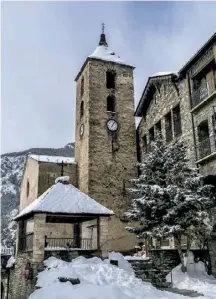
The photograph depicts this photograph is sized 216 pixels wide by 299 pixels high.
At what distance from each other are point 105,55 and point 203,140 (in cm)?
1285

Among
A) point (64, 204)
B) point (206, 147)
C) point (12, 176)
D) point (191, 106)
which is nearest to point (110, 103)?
point (191, 106)

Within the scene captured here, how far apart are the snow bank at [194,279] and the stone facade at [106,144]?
732cm

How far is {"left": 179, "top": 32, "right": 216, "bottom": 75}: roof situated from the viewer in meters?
16.3

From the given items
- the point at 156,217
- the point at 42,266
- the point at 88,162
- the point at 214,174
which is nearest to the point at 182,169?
the point at 214,174

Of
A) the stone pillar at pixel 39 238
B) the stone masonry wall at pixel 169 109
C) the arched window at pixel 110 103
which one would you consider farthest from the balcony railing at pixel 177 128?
the stone pillar at pixel 39 238

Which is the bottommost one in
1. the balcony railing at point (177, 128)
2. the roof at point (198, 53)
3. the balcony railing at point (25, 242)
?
the balcony railing at point (25, 242)

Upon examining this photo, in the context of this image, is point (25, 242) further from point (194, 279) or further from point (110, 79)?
point (110, 79)

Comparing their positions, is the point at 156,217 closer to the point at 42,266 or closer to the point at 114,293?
the point at 42,266

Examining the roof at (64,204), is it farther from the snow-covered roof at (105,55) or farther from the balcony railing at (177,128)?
the snow-covered roof at (105,55)

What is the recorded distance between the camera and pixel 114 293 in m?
9.64

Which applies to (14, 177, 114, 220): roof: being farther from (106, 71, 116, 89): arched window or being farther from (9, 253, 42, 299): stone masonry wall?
(106, 71, 116, 89): arched window

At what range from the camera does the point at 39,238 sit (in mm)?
13930

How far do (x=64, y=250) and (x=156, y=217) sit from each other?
416 centimetres

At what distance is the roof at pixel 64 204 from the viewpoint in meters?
14.6
